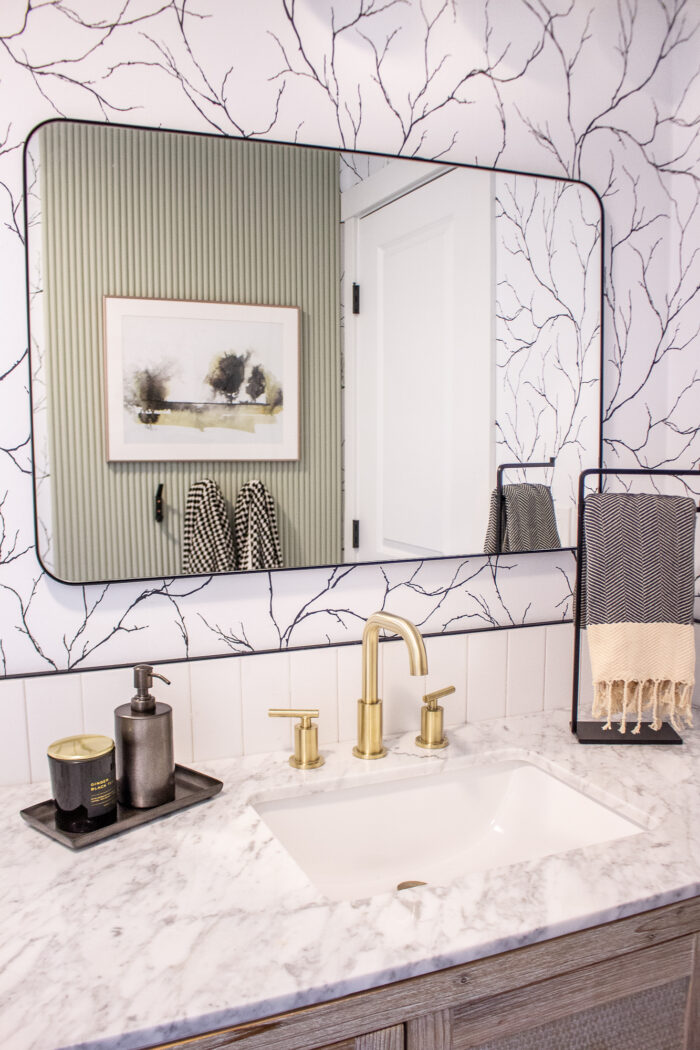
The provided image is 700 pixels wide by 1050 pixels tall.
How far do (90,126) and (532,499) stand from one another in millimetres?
969

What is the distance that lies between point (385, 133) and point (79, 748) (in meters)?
1.10

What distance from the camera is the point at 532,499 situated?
1471mm

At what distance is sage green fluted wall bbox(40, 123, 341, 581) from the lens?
3.70 ft

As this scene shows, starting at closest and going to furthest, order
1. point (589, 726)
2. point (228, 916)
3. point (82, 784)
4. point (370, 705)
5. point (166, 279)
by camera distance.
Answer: point (228, 916) < point (82, 784) < point (166, 279) < point (370, 705) < point (589, 726)

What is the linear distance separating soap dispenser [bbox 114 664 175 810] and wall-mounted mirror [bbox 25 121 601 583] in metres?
0.21

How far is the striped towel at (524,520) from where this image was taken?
1.44m

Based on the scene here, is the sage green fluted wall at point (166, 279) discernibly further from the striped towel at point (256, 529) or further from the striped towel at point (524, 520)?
the striped towel at point (524, 520)

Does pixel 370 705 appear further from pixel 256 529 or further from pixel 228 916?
pixel 228 916

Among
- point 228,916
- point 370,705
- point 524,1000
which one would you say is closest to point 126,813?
point 228,916

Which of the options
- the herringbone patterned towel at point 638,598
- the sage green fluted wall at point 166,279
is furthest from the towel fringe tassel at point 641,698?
the sage green fluted wall at point 166,279

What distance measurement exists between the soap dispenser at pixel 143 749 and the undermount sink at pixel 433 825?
6.3 inches

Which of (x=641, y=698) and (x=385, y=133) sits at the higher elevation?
(x=385, y=133)

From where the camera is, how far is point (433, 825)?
125 centimetres

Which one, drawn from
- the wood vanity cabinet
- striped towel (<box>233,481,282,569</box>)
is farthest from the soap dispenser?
the wood vanity cabinet
